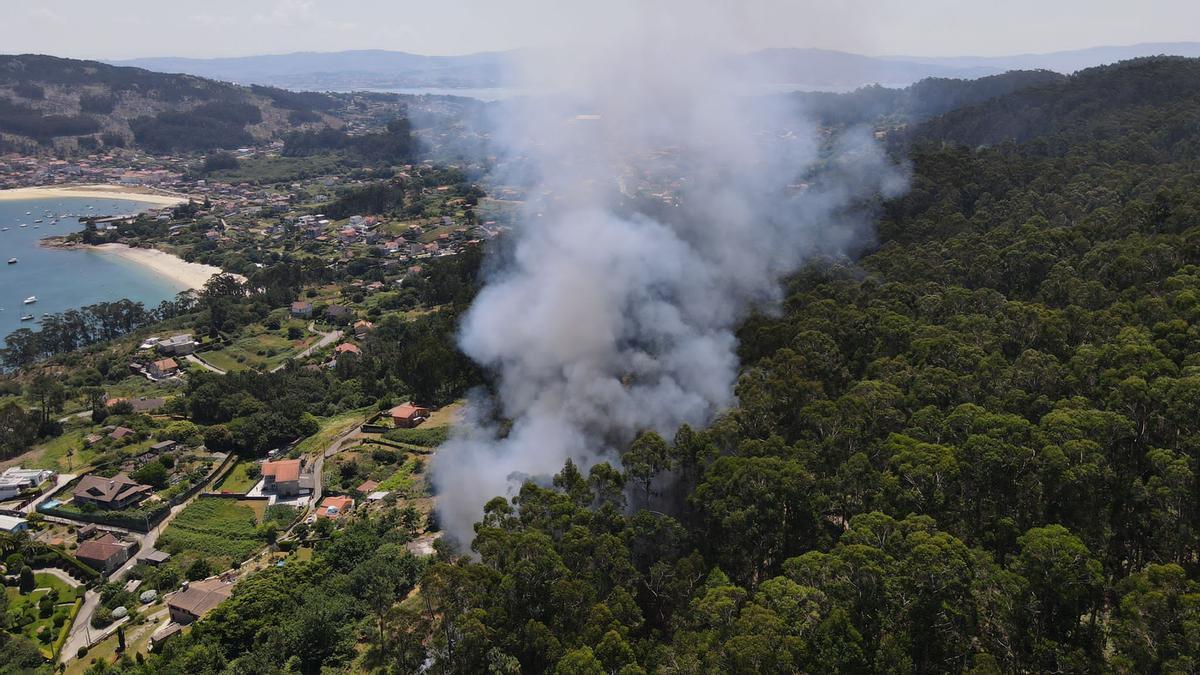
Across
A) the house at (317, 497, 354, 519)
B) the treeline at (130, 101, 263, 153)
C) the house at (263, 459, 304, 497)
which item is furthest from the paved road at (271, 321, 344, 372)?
the treeline at (130, 101, 263, 153)

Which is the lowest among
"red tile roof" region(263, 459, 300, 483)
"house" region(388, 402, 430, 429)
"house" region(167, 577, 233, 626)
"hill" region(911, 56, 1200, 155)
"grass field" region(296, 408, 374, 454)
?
"grass field" region(296, 408, 374, 454)

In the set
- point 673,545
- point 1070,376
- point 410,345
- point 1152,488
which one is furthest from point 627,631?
point 410,345

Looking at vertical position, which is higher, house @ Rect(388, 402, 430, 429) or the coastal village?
house @ Rect(388, 402, 430, 429)

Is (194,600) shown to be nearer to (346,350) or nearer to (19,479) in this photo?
(19,479)

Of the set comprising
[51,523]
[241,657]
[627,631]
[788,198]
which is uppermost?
[788,198]

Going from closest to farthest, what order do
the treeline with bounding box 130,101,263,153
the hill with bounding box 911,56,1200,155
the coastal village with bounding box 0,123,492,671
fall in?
the coastal village with bounding box 0,123,492,671
the hill with bounding box 911,56,1200,155
the treeline with bounding box 130,101,263,153

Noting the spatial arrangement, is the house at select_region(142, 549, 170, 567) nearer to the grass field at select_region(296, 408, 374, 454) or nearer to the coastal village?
the coastal village

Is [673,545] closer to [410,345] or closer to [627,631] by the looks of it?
[627,631]
